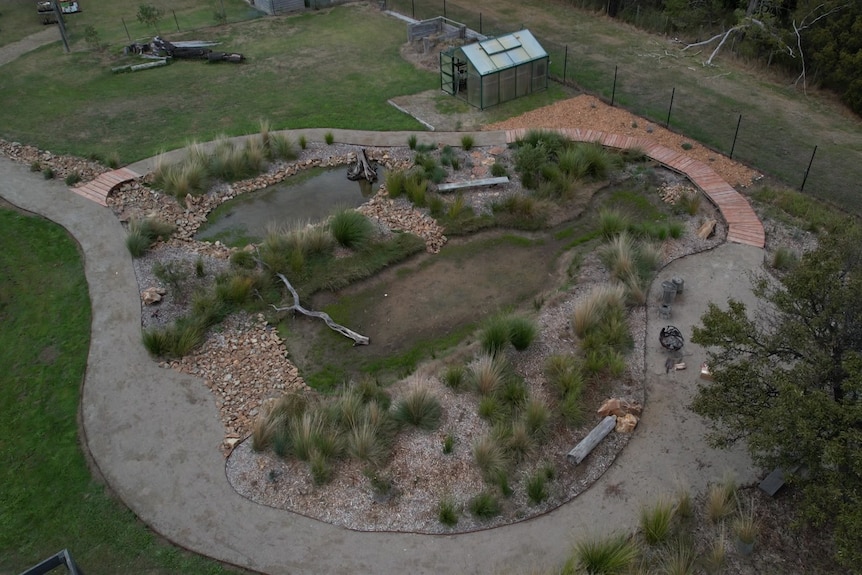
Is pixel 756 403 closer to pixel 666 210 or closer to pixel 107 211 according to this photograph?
pixel 666 210

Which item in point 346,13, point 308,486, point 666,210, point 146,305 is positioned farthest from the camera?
point 346,13

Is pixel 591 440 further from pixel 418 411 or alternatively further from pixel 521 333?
pixel 418 411

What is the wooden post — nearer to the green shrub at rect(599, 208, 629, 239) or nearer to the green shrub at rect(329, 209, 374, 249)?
the green shrub at rect(599, 208, 629, 239)

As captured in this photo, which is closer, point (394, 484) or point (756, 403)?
point (756, 403)

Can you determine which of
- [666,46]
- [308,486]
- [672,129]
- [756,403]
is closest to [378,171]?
[672,129]

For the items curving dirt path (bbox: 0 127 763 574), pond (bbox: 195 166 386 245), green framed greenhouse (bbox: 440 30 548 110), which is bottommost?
curving dirt path (bbox: 0 127 763 574)

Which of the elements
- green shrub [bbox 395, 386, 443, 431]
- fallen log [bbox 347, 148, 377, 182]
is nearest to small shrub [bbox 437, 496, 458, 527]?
green shrub [bbox 395, 386, 443, 431]

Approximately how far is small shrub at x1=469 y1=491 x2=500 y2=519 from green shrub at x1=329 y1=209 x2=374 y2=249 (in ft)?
19.3

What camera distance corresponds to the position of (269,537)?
758 cm

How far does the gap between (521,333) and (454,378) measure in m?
1.31

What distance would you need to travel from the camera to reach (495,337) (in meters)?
9.68

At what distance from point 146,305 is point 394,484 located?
19.2ft

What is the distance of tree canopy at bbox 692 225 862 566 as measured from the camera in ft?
19.9

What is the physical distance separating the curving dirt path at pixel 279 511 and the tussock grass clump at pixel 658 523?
291mm
